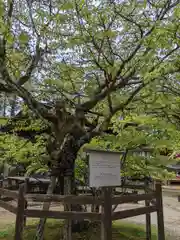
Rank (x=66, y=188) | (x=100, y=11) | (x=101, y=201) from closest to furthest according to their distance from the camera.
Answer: (x=101, y=201) < (x=100, y=11) < (x=66, y=188)

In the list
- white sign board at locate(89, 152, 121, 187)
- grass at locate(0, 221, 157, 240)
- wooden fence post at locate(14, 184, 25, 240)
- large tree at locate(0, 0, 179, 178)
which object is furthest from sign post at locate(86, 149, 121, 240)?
grass at locate(0, 221, 157, 240)

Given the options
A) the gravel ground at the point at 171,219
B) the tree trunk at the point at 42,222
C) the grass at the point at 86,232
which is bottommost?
the gravel ground at the point at 171,219

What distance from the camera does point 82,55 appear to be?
5.40 m

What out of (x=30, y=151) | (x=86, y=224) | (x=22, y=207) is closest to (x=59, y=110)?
(x=30, y=151)

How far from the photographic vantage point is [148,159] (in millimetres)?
5094

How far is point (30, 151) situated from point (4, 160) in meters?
1.04

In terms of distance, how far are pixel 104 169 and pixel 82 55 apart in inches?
102

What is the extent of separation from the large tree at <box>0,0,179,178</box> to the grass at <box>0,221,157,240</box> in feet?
5.69

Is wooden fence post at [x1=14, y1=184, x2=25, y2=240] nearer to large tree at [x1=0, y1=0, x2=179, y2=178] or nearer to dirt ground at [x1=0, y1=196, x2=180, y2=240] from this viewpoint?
large tree at [x1=0, y1=0, x2=179, y2=178]

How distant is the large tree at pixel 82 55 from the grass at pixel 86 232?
173 cm

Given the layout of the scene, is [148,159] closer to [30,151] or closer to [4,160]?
[30,151]

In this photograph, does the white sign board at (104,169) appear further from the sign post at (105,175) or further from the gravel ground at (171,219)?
the gravel ground at (171,219)

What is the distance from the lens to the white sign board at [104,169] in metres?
3.96

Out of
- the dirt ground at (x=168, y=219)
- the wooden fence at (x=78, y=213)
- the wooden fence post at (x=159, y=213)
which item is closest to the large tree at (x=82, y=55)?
the wooden fence at (x=78, y=213)
